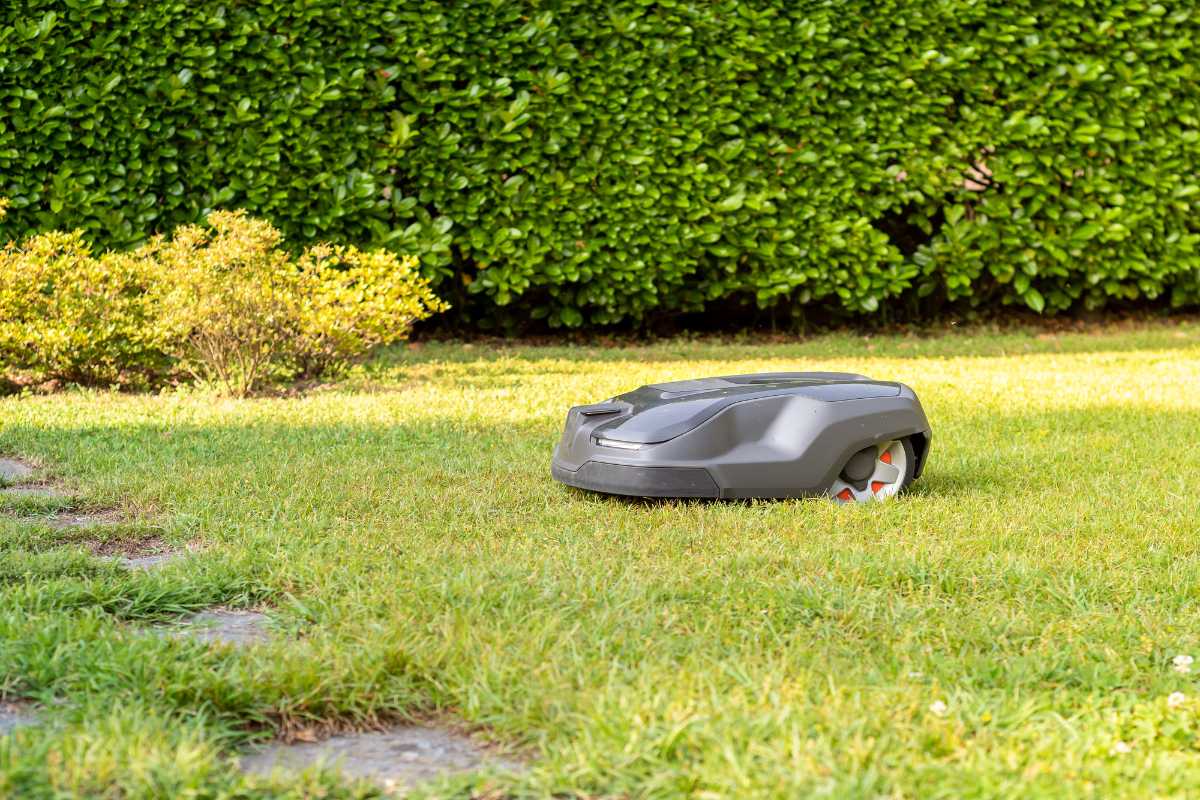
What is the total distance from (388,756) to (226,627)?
0.80 m

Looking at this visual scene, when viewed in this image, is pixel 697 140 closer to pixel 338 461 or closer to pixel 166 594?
pixel 338 461

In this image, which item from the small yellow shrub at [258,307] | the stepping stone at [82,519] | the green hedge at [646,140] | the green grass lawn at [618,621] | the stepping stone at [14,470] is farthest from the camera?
the green hedge at [646,140]

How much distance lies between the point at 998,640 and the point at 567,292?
6956 millimetres

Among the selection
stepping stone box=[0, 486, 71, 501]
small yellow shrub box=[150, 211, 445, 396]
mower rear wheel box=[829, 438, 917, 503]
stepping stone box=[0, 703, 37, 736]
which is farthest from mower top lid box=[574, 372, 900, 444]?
small yellow shrub box=[150, 211, 445, 396]

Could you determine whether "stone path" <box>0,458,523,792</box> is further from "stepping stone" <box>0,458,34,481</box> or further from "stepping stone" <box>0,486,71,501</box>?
"stepping stone" <box>0,458,34,481</box>

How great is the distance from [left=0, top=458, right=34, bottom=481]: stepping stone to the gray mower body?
1.90 meters

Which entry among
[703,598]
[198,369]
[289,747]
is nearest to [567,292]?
[198,369]

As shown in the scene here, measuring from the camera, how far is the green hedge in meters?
8.05

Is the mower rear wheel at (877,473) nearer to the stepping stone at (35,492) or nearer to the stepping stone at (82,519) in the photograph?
the stepping stone at (82,519)

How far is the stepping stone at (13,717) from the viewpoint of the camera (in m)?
2.26

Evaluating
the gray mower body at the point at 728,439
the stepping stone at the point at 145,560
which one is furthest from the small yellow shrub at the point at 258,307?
the stepping stone at the point at 145,560

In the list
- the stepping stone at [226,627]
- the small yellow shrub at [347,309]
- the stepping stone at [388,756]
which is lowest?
the stepping stone at [388,756]

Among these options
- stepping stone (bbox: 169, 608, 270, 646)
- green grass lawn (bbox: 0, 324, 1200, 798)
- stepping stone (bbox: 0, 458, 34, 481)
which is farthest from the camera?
stepping stone (bbox: 0, 458, 34, 481)

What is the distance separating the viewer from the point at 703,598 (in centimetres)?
296
